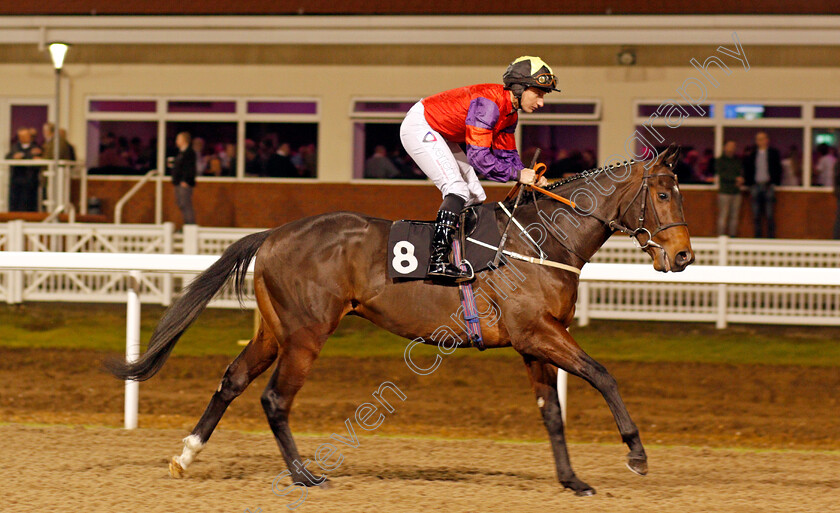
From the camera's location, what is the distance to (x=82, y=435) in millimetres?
5543

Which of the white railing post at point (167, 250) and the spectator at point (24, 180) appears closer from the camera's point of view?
the white railing post at point (167, 250)

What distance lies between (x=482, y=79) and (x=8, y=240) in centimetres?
606

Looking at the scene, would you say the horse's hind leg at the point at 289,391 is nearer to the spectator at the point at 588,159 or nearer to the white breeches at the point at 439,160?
the white breeches at the point at 439,160

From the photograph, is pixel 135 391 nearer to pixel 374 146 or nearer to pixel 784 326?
pixel 784 326

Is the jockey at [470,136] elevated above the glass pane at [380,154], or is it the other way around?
the glass pane at [380,154]

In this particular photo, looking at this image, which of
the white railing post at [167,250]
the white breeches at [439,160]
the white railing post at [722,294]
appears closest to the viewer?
the white breeches at [439,160]

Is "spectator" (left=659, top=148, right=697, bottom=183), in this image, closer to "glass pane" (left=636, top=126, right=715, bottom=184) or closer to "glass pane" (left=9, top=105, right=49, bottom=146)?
"glass pane" (left=636, top=126, right=715, bottom=184)

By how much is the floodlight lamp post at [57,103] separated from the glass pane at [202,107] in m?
1.51

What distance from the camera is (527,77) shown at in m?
4.54

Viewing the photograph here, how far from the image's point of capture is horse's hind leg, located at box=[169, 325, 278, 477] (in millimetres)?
4555

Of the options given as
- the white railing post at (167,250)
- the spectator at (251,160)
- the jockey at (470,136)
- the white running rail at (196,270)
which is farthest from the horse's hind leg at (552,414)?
the spectator at (251,160)

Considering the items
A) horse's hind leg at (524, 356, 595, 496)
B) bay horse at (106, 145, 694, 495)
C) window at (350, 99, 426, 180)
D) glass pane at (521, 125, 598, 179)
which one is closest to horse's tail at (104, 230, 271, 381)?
bay horse at (106, 145, 694, 495)

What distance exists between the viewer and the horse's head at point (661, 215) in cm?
436

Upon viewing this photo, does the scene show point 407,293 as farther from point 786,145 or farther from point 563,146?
point 786,145
